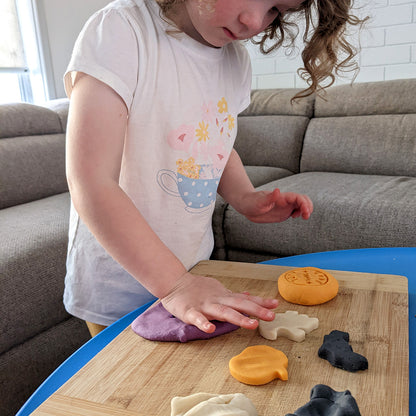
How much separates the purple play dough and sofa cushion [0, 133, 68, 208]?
1.40m

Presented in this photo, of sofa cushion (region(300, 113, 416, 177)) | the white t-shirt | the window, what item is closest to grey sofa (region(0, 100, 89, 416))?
the white t-shirt

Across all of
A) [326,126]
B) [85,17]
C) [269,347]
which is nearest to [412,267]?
[269,347]

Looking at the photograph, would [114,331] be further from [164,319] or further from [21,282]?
[21,282]

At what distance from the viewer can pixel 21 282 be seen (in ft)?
3.85

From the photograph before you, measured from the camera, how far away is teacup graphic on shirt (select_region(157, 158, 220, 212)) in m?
0.74

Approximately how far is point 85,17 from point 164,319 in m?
3.53

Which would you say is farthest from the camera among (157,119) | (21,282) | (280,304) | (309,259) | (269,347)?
(21,282)

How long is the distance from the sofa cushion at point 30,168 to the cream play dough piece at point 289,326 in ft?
4.93

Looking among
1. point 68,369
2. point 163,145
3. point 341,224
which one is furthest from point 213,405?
point 341,224

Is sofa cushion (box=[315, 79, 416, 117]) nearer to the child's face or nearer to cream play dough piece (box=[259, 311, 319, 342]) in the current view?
the child's face

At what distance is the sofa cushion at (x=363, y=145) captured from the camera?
198 cm

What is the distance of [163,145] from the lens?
2.36 ft

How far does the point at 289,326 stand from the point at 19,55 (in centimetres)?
346

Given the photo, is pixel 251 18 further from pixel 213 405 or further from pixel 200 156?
pixel 213 405
